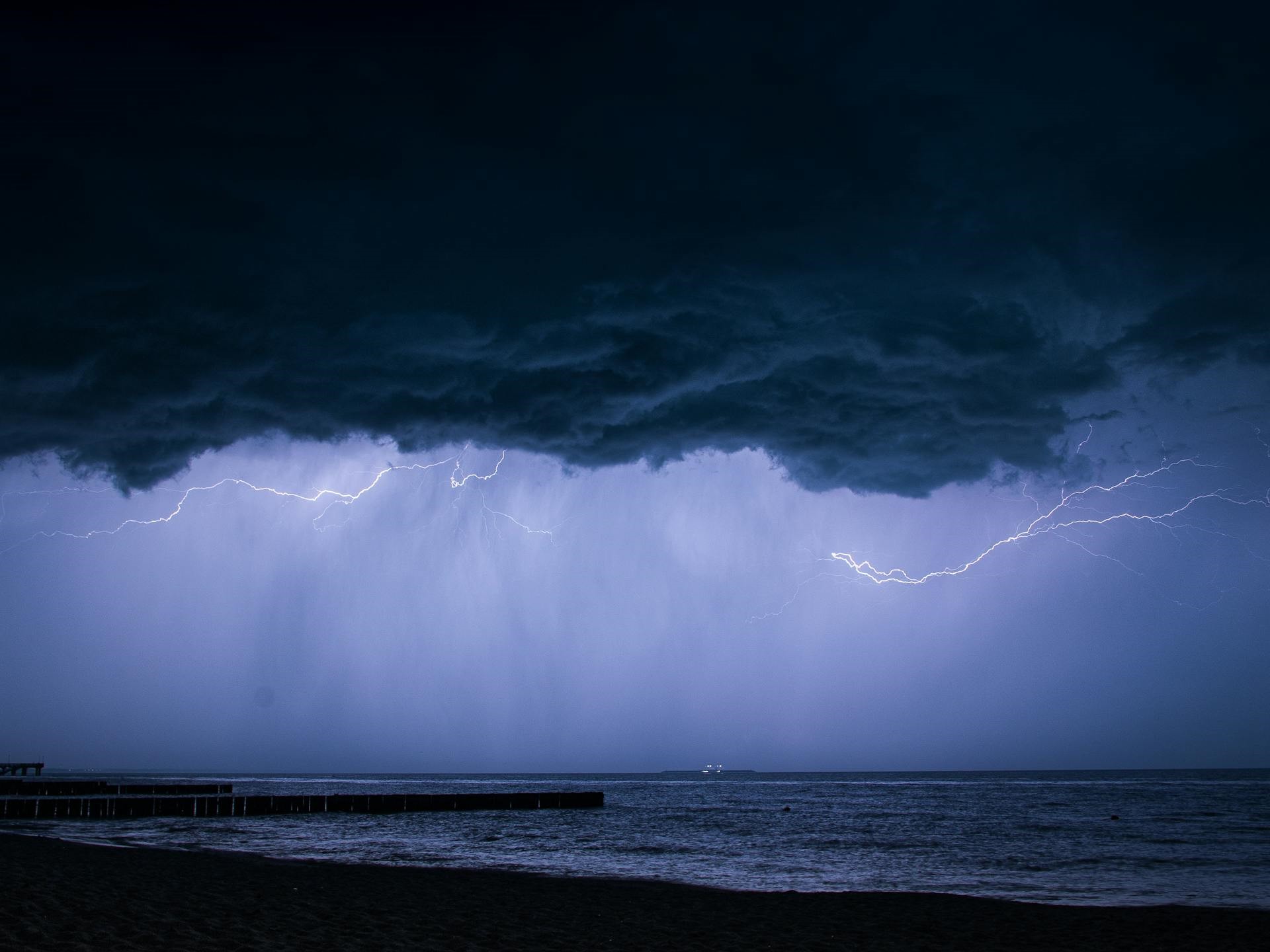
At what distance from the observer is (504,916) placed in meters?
16.2

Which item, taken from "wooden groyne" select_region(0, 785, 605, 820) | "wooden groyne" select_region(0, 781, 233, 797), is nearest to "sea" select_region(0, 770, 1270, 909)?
"wooden groyne" select_region(0, 785, 605, 820)

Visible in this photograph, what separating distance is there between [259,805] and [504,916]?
41.1m

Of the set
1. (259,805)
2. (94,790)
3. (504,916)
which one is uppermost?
(504,916)

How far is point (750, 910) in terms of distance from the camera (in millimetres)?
17797

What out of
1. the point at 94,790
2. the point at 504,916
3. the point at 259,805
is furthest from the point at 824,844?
the point at 94,790

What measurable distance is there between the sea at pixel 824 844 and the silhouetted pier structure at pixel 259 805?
6.33 ft

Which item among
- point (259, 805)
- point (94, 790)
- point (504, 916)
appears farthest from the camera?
point (94, 790)

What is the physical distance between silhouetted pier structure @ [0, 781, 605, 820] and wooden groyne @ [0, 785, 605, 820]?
3 cm

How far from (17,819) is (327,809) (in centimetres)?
1544

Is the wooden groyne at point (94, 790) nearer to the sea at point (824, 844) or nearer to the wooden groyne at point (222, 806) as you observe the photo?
the wooden groyne at point (222, 806)

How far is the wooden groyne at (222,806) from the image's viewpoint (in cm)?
4644

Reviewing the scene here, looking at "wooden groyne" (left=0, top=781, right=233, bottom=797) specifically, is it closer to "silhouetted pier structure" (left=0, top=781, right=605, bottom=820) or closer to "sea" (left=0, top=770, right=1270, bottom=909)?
"silhouetted pier structure" (left=0, top=781, right=605, bottom=820)

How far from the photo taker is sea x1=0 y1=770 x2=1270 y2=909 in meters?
23.8

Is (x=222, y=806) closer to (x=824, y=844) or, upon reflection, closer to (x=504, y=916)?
(x=824, y=844)
